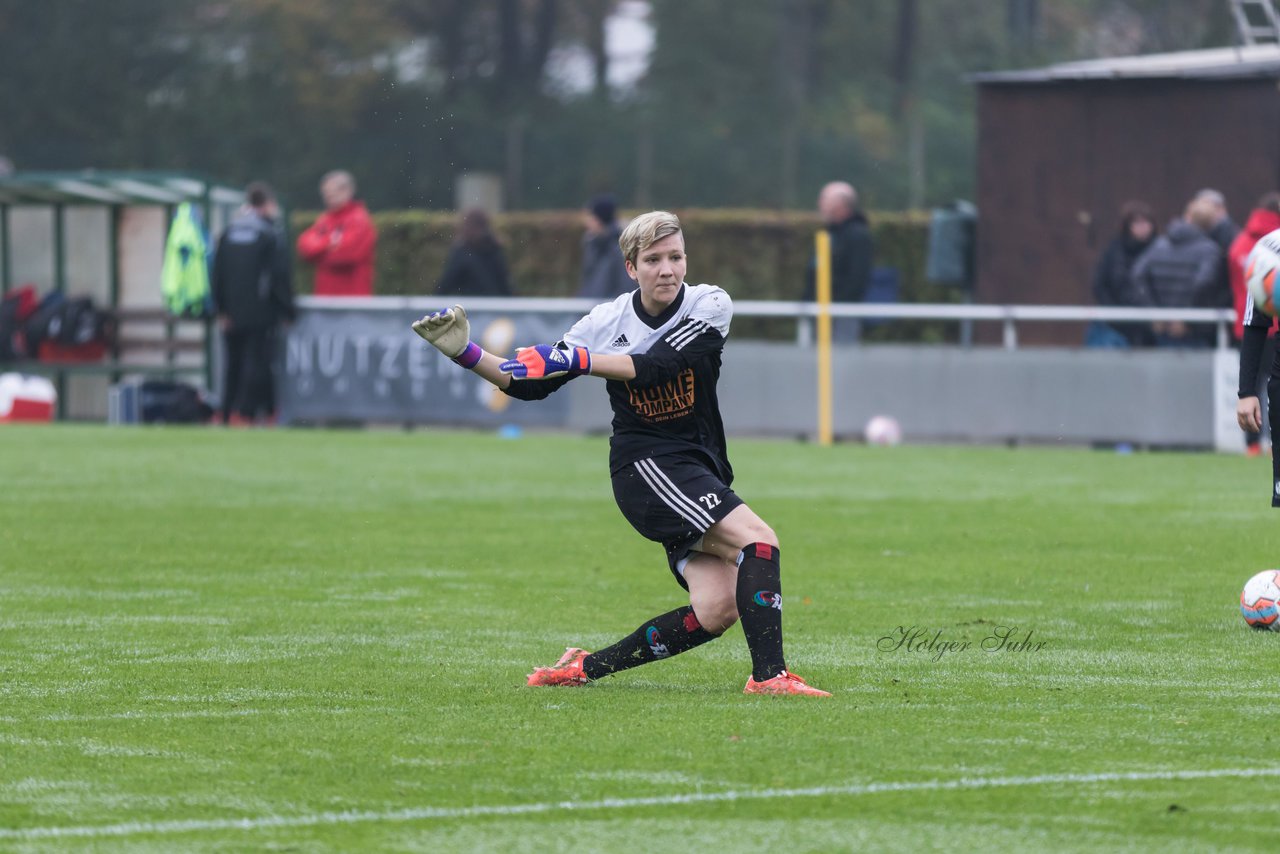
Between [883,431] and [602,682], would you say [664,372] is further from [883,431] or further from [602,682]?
[883,431]

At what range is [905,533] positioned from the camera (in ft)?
42.3

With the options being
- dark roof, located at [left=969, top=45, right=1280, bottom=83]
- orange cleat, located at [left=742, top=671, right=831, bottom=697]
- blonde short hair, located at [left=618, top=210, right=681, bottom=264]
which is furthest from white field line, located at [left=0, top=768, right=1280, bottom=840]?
dark roof, located at [left=969, top=45, right=1280, bottom=83]

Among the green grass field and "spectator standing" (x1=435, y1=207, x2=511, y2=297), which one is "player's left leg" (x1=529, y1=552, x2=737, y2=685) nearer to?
the green grass field

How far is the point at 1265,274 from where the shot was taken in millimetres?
7582

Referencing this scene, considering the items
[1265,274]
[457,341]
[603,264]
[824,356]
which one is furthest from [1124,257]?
[457,341]

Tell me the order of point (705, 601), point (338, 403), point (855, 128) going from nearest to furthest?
point (705, 601) → point (338, 403) → point (855, 128)

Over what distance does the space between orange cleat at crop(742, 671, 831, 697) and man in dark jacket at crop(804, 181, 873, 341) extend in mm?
13455

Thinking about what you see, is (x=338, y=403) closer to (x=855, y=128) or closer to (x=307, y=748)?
(x=307, y=748)

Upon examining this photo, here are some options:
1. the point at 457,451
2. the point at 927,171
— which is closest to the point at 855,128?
the point at 927,171

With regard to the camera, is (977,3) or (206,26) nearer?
(206,26)

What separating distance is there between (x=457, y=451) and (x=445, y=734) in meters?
12.7

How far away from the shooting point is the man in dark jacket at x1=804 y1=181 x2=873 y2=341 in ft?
67.2

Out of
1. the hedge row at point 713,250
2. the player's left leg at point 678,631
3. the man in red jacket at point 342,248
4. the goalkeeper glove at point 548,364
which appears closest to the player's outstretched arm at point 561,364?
the goalkeeper glove at point 548,364

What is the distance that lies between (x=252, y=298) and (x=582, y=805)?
54.5ft
